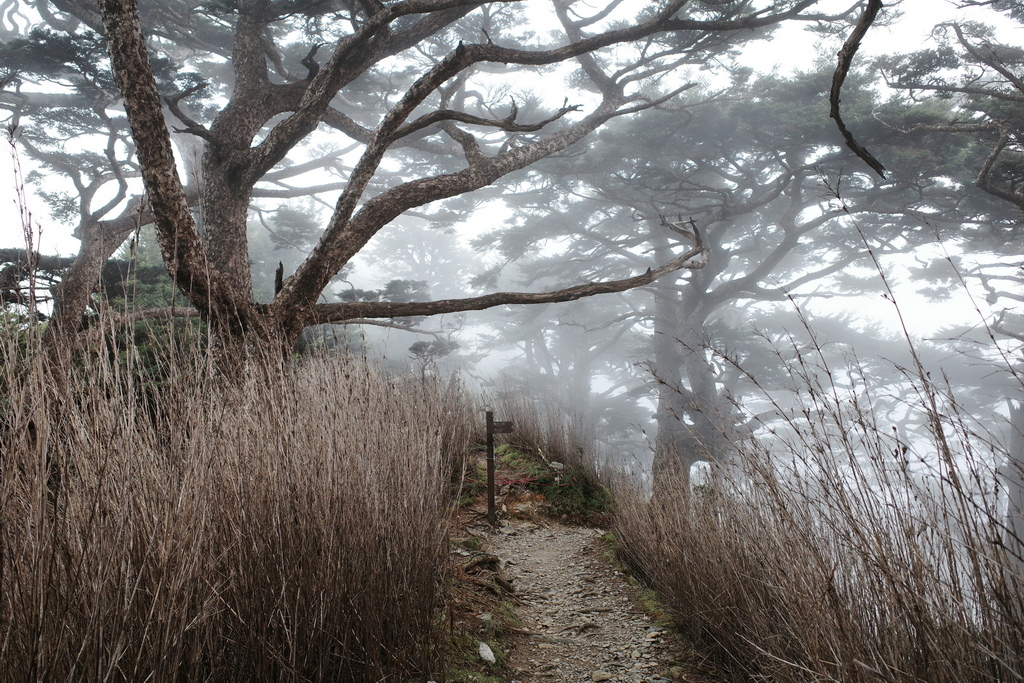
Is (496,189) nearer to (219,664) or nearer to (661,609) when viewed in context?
(661,609)

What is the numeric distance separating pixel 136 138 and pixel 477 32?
26.2 ft

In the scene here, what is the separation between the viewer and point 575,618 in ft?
11.1

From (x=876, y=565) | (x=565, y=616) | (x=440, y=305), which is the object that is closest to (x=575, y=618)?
Result: (x=565, y=616)

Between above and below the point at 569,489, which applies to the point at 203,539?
above

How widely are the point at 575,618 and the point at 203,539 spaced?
2469 mm

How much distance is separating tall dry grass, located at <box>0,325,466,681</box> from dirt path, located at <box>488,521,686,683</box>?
0.74m

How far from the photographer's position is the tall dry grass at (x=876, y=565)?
4.73 ft

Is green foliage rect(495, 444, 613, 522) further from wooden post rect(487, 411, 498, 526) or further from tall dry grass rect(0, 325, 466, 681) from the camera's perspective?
tall dry grass rect(0, 325, 466, 681)

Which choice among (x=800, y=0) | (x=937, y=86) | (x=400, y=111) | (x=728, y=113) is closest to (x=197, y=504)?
(x=400, y=111)

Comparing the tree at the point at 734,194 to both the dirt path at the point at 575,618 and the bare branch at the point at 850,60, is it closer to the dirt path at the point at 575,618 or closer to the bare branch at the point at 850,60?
Answer: the dirt path at the point at 575,618

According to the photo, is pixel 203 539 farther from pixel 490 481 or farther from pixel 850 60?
pixel 490 481

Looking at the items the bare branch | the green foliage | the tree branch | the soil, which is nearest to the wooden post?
the soil

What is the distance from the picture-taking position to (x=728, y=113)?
37.7 feet

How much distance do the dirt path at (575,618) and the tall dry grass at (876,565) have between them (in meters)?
0.42
